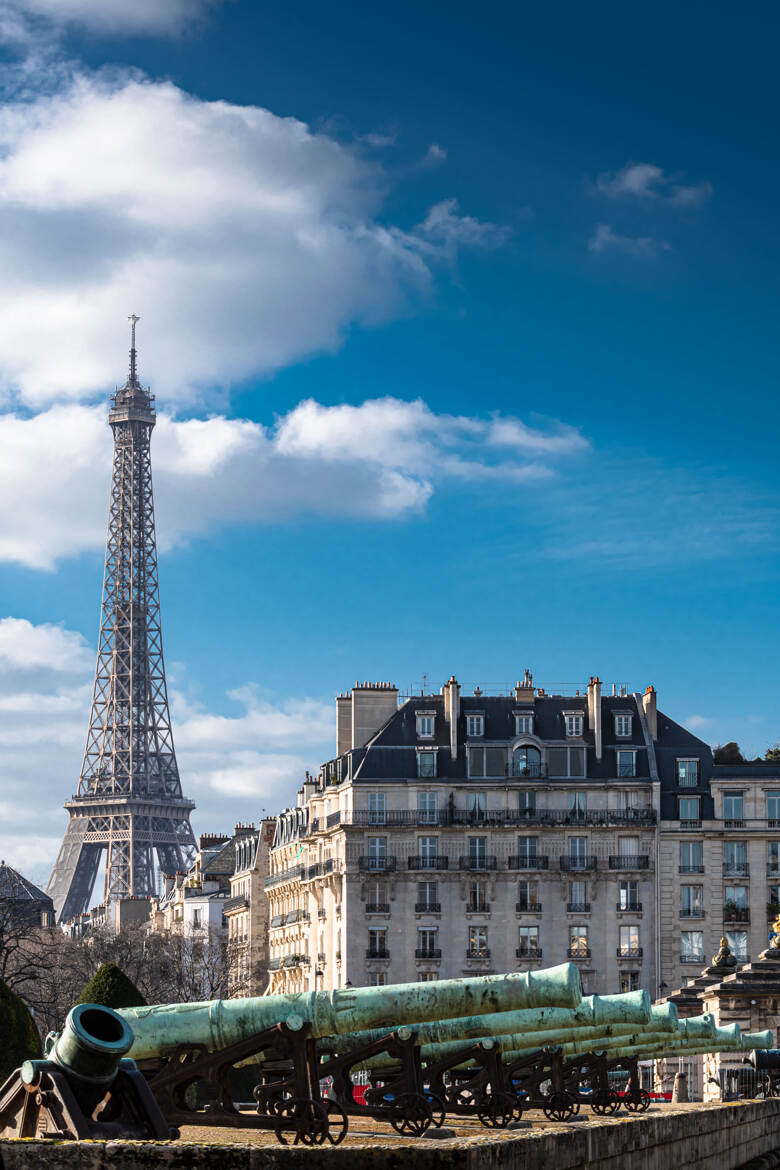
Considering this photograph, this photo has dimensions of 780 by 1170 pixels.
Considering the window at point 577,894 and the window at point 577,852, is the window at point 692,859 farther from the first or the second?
the window at point 577,894

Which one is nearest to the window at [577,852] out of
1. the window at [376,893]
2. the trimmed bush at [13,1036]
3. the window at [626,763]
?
the window at [626,763]

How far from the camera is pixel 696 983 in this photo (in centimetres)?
6088

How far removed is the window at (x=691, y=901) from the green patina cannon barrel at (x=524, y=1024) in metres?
51.7

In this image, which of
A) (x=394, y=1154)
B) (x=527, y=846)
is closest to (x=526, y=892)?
(x=527, y=846)

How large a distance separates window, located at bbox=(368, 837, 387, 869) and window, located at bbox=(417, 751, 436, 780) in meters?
3.44

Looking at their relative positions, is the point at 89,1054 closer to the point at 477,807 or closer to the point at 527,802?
the point at 477,807

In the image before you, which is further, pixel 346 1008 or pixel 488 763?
pixel 488 763

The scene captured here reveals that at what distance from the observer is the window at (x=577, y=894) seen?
3319 inches

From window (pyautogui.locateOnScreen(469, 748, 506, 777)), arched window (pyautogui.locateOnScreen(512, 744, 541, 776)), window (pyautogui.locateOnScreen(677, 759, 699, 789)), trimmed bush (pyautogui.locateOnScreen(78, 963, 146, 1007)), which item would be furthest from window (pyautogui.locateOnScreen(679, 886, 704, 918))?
trimmed bush (pyautogui.locateOnScreen(78, 963, 146, 1007))

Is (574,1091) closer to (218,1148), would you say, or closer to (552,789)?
(218,1148)

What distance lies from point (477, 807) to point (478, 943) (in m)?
6.16

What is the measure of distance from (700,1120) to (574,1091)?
725 cm

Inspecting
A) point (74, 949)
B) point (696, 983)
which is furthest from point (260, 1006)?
point (74, 949)

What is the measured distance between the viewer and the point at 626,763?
86438 millimetres
